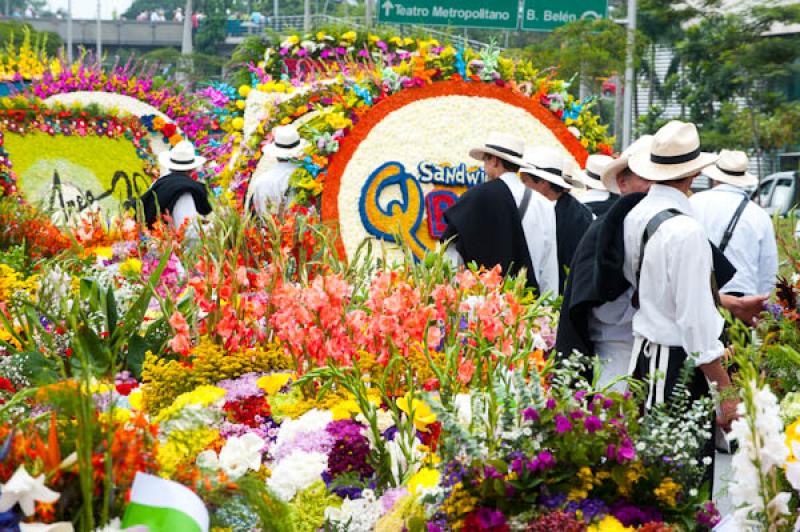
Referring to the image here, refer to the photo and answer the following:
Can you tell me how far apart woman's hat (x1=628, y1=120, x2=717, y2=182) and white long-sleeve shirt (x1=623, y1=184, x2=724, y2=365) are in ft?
0.60

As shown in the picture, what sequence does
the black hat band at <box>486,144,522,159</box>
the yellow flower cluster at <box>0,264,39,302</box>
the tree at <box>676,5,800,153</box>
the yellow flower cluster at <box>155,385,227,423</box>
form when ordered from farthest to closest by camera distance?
1. the tree at <box>676,5,800,153</box>
2. the black hat band at <box>486,144,522,159</box>
3. the yellow flower cluster at <box>0,264,39,302</box>
4. the yellow flower cluster at <box>155,385,227,423</box>

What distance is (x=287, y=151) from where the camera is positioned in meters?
10.3

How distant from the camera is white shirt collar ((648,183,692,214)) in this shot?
480 cm

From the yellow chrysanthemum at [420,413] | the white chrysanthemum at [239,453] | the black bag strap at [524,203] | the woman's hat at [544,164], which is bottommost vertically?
the yellow chrysanthemum at [420,413]

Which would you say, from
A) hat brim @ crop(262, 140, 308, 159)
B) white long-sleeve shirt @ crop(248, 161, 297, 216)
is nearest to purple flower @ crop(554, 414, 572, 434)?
hat brim @ crop(262, 140, 308, 159)

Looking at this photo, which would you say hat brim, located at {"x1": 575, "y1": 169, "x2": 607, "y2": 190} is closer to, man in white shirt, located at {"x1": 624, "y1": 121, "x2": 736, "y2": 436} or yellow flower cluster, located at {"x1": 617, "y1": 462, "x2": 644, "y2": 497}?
man in white shirt, located at {"x1": 624, "y1": 121, "x2": 736, "y2": 436}

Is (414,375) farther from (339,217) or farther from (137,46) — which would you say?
(137,46)

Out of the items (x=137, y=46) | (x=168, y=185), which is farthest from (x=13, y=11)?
(x=168, y=185)

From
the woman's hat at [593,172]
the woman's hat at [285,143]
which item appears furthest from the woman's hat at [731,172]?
the woman's hat at [285,143]

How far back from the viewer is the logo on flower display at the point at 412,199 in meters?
9.99

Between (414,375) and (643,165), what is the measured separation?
4.47 feet

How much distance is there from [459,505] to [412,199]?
7323mm

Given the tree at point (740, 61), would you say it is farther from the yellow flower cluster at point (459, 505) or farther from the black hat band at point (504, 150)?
the yellow flower cluster at point (459, 505)

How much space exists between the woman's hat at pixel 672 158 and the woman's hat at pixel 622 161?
0.10m
